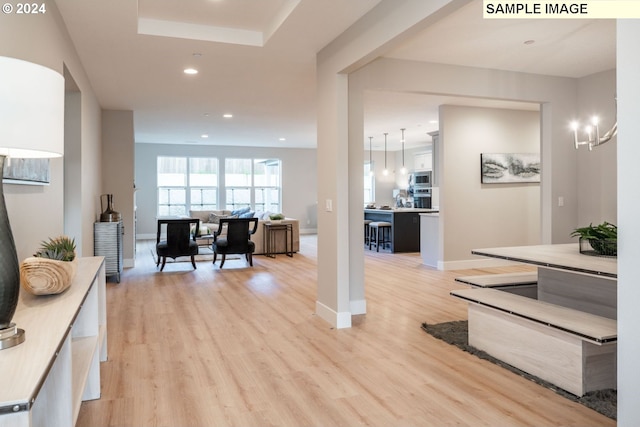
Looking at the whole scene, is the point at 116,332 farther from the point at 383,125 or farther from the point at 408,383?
the point at 383,125

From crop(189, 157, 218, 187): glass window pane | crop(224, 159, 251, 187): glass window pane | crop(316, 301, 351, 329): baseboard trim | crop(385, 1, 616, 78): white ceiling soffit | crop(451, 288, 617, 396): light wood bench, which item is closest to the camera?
crop(451, 288, 617, 396): light wood bench

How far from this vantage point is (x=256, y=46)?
4.21 meters

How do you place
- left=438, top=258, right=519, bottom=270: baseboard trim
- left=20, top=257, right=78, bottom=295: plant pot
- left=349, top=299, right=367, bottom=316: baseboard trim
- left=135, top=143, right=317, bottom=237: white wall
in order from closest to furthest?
left=20, top=257, right=78, bottom=295: plant pot → left=349, top=299, right=367, bottom=316: baseboard trim → left=438, top=258, right=519, bottom=270: baseboard trim → left=135, top=143, right=317, bottom=237: white wall

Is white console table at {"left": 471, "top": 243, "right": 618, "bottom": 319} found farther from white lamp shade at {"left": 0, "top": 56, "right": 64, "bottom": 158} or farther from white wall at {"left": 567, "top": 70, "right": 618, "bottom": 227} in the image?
white lamp shade at {"left": 0, "top": 56, "right": 64, "bottom": 158}

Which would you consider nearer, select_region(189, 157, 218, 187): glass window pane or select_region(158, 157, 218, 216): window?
select_region(158, 157, 218, 216): window

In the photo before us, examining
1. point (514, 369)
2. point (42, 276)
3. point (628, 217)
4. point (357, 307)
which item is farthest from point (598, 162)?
point (42, 276)

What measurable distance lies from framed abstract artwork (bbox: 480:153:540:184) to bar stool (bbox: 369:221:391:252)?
262cm

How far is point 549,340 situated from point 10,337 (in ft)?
8.56

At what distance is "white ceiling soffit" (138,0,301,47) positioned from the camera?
11.8ft

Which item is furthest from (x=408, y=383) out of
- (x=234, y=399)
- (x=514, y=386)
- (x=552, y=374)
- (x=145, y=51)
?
(x=145, y=51)

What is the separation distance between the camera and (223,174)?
12.7 m

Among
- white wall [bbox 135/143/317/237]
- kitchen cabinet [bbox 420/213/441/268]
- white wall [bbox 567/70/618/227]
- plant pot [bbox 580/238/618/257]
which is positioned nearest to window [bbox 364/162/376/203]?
white wall [bbox 135/143/317/237]

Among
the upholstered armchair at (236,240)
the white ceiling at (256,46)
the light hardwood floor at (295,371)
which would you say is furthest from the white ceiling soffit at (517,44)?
the upholstered armchair at (236,240)

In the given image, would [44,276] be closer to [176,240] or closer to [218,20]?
[218,20]
